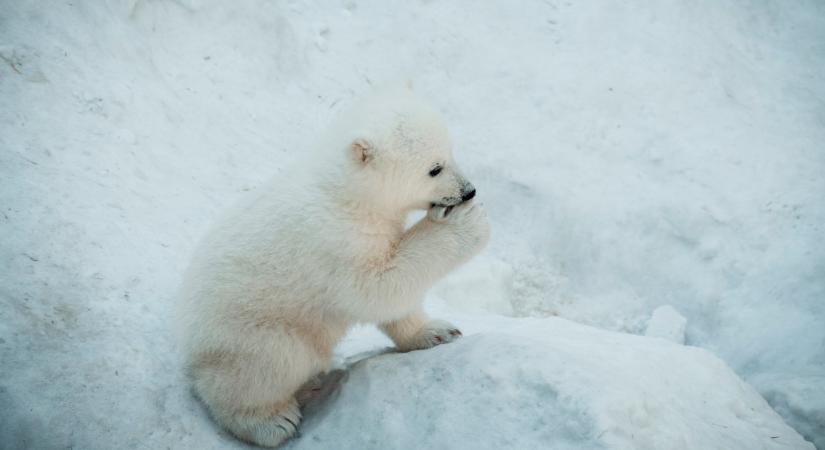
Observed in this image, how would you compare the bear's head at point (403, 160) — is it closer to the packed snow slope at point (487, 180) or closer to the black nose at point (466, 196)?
the black nose at point (466, 196)

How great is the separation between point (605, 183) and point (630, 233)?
24.6 inches

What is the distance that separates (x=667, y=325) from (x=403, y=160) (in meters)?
3.49

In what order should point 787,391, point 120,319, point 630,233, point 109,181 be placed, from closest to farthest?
1. point 120,319
2. point 787,391
3. point 109,181
4. point 630,233

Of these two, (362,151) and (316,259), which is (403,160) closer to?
(362,151)

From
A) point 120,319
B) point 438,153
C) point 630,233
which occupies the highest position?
point 438,153

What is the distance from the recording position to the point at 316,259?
3004 mm

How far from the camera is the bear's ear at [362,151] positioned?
3004 millimetres

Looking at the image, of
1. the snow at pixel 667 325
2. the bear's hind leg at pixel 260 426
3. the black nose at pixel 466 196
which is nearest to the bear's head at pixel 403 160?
the black nose at pixel 466 196

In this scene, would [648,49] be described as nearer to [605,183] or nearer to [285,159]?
[605,183]

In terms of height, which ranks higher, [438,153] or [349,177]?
[438,153]

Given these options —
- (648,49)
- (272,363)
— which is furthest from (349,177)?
(648,49)

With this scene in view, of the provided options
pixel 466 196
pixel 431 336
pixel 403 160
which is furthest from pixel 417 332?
pixel 403 160

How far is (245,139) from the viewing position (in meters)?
6.06

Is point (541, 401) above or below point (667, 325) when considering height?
above
